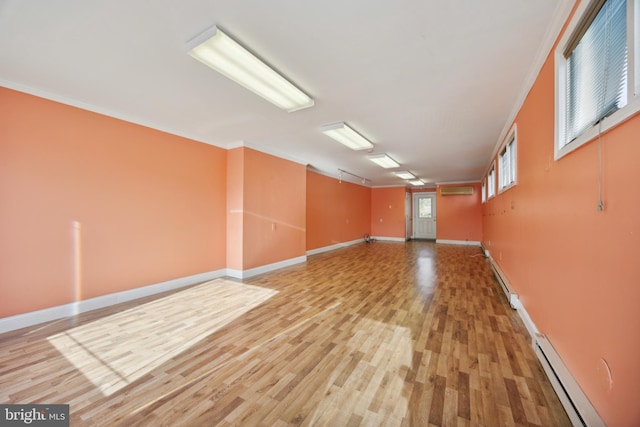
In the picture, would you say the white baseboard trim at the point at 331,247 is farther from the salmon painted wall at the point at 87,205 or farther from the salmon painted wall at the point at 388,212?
the salmon painted wall at the point at 87,205

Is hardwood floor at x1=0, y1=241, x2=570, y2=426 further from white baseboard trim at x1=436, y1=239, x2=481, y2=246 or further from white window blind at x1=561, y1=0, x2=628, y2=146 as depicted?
white baseboard trim at x1=436, y1=239, x2=481, y2=246

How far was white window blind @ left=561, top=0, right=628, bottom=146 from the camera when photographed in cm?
111

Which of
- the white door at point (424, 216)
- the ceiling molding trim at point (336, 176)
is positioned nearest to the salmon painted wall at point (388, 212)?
the ceiling molding trim at point (336, 176)

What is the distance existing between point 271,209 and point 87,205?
A: 287 cm

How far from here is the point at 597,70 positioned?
1.31m

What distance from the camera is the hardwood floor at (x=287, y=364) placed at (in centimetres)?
145

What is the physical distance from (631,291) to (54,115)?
501 centimetres

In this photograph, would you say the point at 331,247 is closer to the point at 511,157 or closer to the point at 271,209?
the point at 271,209

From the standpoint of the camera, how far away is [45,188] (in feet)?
8.84

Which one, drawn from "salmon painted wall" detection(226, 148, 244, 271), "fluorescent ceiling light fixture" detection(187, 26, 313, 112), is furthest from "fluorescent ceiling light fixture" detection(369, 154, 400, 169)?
"fluorescent ceiling light fixture" detection(187, 26, 313, 112)

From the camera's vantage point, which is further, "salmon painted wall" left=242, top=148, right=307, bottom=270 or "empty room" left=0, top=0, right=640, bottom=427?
"salmon painted wall" left=242, top=148, right=307, bottom=270

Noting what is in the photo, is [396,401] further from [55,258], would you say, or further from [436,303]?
[55,258]

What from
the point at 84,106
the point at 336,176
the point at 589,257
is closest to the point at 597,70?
the point at 589,257

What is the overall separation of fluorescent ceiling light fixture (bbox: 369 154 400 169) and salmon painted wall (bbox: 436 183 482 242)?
445 centimetres
